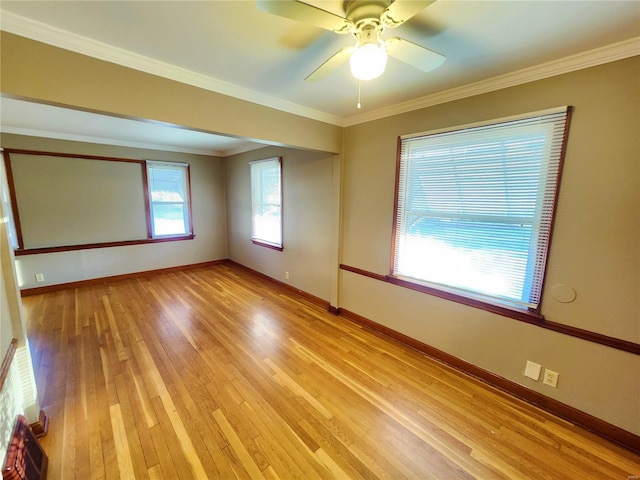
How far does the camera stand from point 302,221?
370cm

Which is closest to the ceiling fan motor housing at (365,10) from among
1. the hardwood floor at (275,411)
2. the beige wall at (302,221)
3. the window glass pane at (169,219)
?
the beige wall at (302,221)

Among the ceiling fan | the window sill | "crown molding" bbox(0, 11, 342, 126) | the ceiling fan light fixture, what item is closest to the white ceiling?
"crown molding" bbox(0, 11, 342, 126)

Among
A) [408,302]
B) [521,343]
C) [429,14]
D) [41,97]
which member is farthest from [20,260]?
[521,343]

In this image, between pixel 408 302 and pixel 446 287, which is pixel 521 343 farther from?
pixel 408 302

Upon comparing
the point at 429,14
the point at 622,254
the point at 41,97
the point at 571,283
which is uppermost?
the point at 429,14

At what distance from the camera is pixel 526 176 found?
181 cm

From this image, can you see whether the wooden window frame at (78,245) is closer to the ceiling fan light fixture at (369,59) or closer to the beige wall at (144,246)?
the beige wall at (144,246)

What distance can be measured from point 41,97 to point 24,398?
175 centimetres

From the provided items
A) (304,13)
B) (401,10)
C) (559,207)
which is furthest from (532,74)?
(304,13)

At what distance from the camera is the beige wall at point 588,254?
1506 millimetres

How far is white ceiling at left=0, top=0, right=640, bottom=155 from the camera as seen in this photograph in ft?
4.00

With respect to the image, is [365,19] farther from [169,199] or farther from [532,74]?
[169,199]

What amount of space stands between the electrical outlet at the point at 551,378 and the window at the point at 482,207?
1.45ft

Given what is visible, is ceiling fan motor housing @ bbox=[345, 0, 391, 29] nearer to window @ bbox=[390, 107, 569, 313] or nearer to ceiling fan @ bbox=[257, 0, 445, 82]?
ceiling fan @ bbox=[257, 0, 445, 82]
